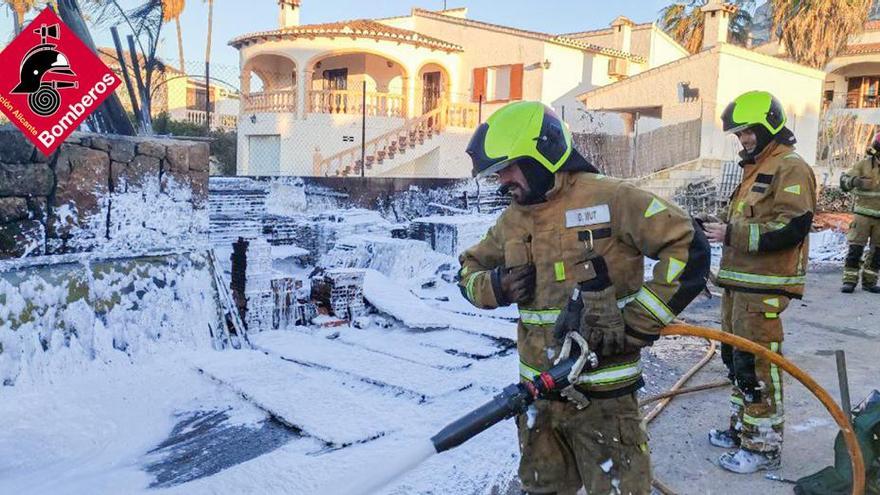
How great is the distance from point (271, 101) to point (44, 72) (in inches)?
641

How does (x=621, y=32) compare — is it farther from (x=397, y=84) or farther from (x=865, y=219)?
(x=865, y=219)

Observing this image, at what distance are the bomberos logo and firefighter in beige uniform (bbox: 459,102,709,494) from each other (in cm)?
337

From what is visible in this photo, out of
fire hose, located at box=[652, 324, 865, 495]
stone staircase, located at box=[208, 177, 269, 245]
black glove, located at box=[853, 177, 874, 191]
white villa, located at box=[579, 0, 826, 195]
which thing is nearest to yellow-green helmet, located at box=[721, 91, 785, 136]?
fire hose, located at box=[652, 324, 865, 495]

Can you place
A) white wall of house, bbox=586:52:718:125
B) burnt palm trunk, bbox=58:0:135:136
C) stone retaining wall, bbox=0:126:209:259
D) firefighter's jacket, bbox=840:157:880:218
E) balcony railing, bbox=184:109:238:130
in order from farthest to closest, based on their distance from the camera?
balcony railing, bbox=184:109:238:130, white wall of house, bbox=586:52:718:125, firefighter's jacket, bbox=840:157:880:218, burnt palm trunk, bbox=58:0:135:136, stone retaining wall, bbox=0:126:209:259

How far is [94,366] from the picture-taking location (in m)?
4.11

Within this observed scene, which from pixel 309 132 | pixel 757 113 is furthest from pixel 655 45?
pixel 757 113

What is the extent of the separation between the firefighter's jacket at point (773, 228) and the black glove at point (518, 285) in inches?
57.3

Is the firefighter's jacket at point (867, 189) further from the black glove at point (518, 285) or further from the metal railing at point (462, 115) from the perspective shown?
the metal railing at point (462, 115)

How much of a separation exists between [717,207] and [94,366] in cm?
1383

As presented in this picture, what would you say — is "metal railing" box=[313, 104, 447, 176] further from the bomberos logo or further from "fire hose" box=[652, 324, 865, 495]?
"fire hose" box=[652, 324, 865, 495]

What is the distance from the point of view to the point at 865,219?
7.99 m

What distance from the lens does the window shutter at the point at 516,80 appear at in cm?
2216

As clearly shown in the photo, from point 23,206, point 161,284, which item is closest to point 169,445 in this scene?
point 161,284

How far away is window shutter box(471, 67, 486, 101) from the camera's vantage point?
2302 cm
